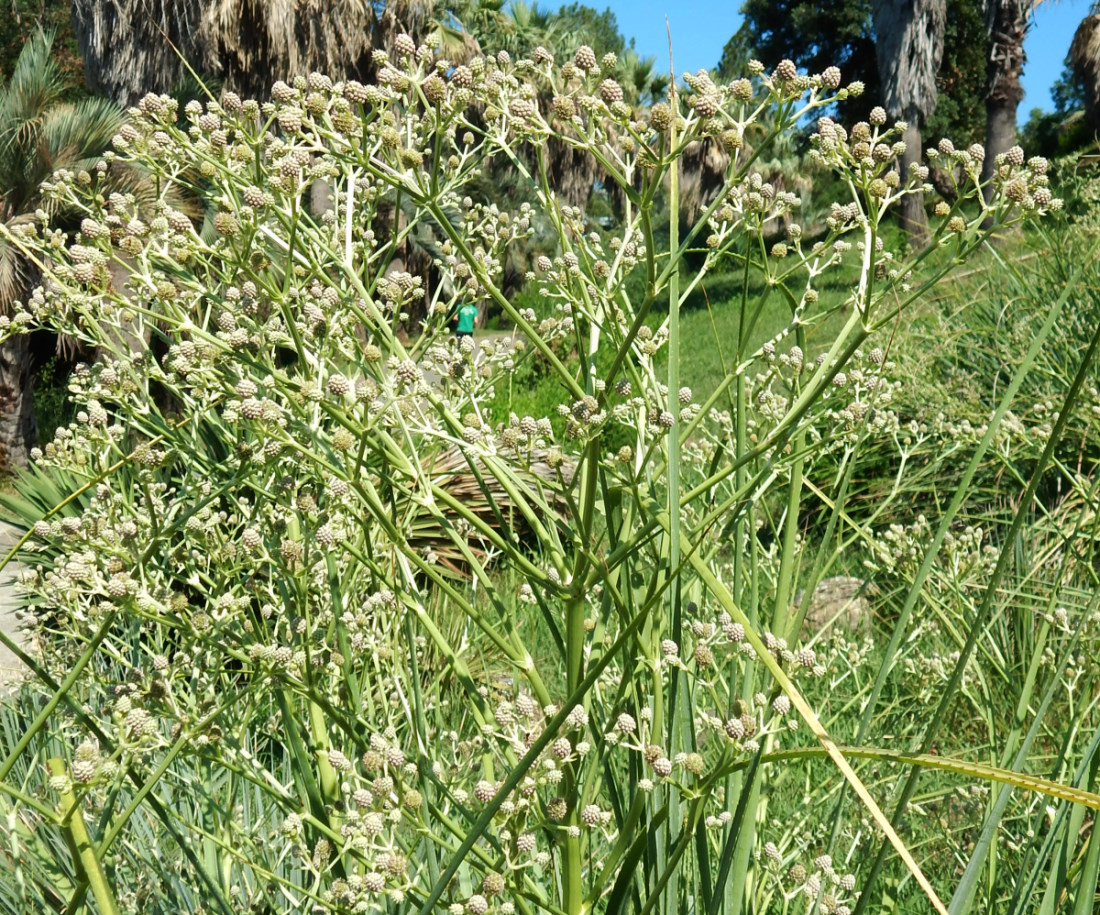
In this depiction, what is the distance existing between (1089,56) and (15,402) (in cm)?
2090

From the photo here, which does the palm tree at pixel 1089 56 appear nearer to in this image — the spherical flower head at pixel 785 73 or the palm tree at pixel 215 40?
the palm tree at pixel 215 40

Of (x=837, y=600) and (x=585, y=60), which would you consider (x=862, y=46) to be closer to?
(x=837, y=600)

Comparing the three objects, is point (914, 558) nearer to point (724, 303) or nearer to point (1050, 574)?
point (1050, 574)

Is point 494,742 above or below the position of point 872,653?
above

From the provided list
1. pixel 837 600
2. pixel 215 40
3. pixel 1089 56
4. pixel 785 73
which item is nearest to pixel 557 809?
pixel 785 73

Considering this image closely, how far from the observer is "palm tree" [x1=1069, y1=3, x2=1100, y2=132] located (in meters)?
20.1

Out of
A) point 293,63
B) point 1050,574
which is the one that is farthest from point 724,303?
point 1050,574

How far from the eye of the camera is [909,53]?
20.9m

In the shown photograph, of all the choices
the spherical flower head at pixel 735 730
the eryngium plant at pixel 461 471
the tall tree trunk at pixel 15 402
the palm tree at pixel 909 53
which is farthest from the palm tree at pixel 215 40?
the spherical flower head at pixel 735 730

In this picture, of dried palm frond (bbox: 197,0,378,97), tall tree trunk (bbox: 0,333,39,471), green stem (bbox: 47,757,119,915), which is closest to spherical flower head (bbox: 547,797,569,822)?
green stem (bbox: 47,757,119,915)

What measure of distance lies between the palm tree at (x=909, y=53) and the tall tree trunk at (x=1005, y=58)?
1172 mm

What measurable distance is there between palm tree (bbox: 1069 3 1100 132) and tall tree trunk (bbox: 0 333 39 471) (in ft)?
66.5

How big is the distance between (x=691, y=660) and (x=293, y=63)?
49.8 feet

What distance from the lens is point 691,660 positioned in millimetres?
1586
